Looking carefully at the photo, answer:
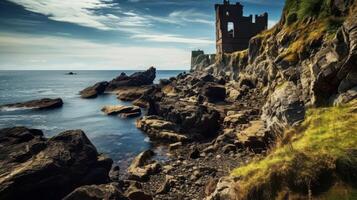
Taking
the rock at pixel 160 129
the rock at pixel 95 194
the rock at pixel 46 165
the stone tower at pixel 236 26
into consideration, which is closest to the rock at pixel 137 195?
the rock at pixel 95 194

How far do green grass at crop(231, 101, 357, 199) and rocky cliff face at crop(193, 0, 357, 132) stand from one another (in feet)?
12.1

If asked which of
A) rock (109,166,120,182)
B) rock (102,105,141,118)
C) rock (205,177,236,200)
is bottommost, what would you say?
rock (109,166,120,182)

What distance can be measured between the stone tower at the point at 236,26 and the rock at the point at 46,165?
71629mm

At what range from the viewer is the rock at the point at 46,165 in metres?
17.5

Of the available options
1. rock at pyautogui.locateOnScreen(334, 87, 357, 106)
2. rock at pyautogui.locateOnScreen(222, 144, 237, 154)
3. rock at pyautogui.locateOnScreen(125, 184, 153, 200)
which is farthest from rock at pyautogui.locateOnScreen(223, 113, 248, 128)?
rock at pyautogui.locateOnScreen(334, 87, 357, 106)

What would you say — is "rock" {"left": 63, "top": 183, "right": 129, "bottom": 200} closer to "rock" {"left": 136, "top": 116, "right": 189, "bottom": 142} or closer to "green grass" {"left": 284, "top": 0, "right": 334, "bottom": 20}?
"rock" {"left": 136, "top": 116, "right": 189, "bottom": 142}

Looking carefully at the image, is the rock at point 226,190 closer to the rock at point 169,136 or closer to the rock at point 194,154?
the rock at point 194,154

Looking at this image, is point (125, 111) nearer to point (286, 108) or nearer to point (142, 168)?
point (142, 168)

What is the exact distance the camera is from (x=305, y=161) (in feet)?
31.5

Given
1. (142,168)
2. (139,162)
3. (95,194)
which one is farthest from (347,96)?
(139,162)

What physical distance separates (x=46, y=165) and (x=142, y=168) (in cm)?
796

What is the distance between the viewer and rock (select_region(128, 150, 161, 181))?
22.6 meters

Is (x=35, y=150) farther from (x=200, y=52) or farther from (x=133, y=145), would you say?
(x=200, y=52)

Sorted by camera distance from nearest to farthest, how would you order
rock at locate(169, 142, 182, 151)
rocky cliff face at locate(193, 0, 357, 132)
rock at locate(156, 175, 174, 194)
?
rocky cliff face at locate(193, 0, 357, 132), rock at locate(156, 175, 174, 194), rock at locate(169, 142, 182, 151)
